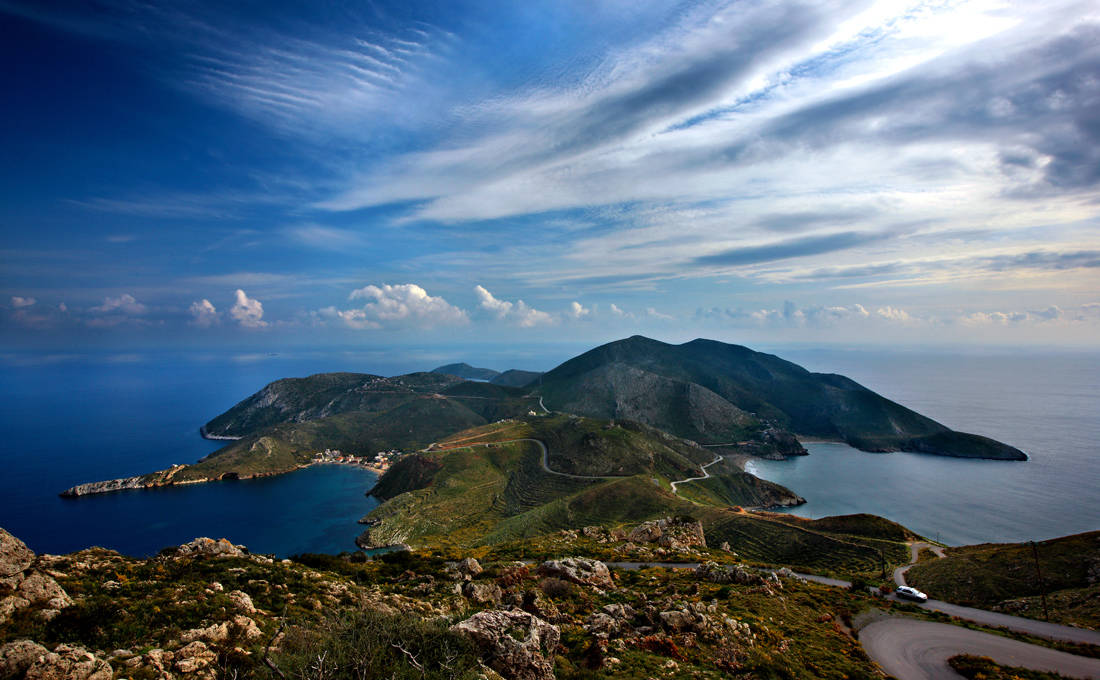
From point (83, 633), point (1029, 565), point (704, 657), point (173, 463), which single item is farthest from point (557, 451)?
point (173, 463)

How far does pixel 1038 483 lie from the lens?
14238cm

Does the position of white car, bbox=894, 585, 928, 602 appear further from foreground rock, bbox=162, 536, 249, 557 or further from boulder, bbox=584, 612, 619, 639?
foreground rock, bbox=162, 536, 249, 557

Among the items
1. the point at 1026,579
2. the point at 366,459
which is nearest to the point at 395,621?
the point at 1026,579

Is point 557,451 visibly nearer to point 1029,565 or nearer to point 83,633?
point 1029,565

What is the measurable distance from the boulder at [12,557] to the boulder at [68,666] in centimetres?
661

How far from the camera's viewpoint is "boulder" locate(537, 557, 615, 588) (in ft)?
109

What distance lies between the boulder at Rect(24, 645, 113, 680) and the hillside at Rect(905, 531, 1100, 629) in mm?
61230

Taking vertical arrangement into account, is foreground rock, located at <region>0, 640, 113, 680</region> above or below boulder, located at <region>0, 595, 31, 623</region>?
above

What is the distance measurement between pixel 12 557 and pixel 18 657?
8452 millimetres

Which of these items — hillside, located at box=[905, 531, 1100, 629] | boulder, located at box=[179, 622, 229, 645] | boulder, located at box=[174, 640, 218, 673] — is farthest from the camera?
hillside, located at box=[905, 531, 1100, 629]

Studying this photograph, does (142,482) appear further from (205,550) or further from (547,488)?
(205,550)

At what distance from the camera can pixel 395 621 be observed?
12078mm

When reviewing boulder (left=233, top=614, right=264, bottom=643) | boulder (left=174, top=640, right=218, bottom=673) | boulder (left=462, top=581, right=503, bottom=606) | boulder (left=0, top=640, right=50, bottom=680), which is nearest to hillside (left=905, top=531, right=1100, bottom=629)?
boulder (left=462, top=581, right=503, bottom=606)

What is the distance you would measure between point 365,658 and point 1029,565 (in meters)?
70.2
